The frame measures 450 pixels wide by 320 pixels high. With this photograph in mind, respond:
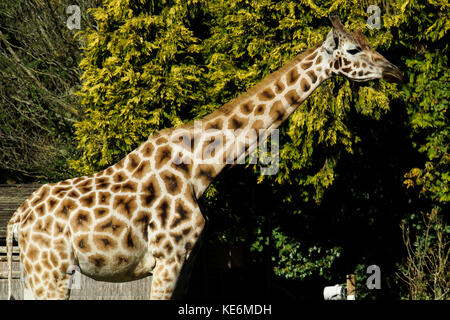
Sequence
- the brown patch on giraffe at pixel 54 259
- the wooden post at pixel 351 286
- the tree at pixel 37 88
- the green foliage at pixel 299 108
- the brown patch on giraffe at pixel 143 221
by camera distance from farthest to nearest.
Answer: the tree at pixel 37 88
the wooden post at pixel 351 286
the green foliage at pixel 299 108
the brown patch on giraffe at pixel 143 221
the brown patch on giraffe at pixel 54 259

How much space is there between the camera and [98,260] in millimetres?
6516

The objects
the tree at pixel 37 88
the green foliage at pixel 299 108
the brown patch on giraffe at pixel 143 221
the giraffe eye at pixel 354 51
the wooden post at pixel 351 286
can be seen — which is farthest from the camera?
the tree at pixel 37 88

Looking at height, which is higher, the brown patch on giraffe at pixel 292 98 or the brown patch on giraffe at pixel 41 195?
the brown patch on giraffe at pixel 292 98

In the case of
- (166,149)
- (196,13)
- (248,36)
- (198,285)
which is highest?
(196,13)

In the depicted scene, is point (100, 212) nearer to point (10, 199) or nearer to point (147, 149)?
point (147, 149)

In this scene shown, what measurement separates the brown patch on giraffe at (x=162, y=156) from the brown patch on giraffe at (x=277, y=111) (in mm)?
1135

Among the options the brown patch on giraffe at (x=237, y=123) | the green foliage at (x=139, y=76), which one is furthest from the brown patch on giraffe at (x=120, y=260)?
the green foliage at (x=139, y=76)

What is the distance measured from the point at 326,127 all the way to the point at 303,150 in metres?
0.62

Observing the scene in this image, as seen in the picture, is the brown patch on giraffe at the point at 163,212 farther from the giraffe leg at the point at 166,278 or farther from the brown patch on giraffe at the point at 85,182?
the brown patch on giraffe at the point at 85,182

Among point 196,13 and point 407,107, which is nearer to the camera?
point 407,107

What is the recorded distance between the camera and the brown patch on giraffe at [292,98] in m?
6.93
